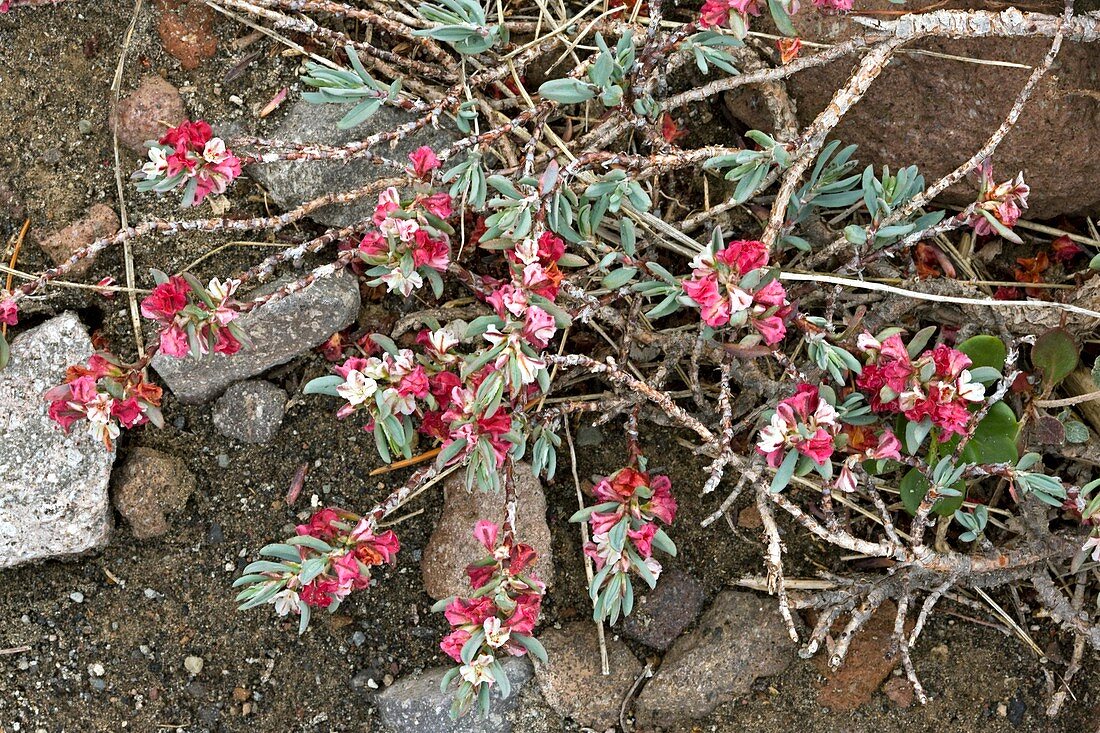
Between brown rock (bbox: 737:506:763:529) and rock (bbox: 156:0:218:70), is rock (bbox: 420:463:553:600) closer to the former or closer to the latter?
brown rock (bbox: 737:506:763:529)

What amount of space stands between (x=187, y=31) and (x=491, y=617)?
6.84 feet

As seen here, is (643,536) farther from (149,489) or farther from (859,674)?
(149,489)

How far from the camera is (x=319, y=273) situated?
2.73 metres

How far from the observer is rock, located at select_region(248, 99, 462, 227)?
312 cm

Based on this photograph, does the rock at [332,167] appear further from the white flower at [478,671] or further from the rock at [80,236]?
the white flower at [478,671]

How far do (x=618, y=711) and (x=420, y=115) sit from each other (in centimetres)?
197

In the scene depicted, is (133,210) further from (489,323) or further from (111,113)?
(489,323)

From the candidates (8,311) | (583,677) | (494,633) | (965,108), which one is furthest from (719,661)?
(8,311)

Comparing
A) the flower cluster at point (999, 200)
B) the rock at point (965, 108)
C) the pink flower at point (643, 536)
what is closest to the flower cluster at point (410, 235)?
the pink flower at point (643, 536)

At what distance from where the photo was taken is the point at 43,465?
3.01 meters

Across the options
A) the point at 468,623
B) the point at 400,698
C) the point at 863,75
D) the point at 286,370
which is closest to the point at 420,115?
the point at 286,370

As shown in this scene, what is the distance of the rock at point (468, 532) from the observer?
312cm

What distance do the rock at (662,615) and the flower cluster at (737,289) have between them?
40.3 inches

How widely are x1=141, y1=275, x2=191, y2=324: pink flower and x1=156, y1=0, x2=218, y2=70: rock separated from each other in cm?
96
